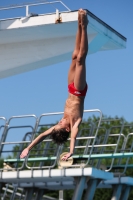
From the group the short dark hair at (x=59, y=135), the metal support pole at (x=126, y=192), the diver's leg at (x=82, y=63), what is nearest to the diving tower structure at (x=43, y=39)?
the metal support pole at (x=126, y=192)

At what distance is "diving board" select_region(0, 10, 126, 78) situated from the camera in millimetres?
14305

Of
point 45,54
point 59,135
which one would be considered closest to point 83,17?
point 59,135

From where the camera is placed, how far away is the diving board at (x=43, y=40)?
46.9ft

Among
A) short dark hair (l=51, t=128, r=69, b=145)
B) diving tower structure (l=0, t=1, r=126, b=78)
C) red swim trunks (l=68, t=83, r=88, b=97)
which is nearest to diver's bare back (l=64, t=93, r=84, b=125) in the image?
red swim trunks (l=68, t=83, r=88, b=97)

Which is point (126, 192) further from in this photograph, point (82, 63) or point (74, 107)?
point (82, 63)

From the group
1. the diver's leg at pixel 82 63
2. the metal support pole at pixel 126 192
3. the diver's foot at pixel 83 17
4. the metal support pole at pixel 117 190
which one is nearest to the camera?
the diver's foot at pixel 83 17

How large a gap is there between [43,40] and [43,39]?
0.03m

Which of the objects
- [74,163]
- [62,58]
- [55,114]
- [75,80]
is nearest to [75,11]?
[62,58]

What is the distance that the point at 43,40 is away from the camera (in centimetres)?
1513

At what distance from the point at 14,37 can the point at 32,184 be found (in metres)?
3.86

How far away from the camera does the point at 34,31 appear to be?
48.2 ft

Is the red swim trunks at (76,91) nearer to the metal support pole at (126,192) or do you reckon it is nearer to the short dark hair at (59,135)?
the short dark hair at (59,135)

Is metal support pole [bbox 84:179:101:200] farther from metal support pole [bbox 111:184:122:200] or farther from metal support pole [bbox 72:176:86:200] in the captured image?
metal support pole [bbox 111:184:122:200]

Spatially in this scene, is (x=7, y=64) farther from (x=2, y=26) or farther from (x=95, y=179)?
(x=95, y=179)
